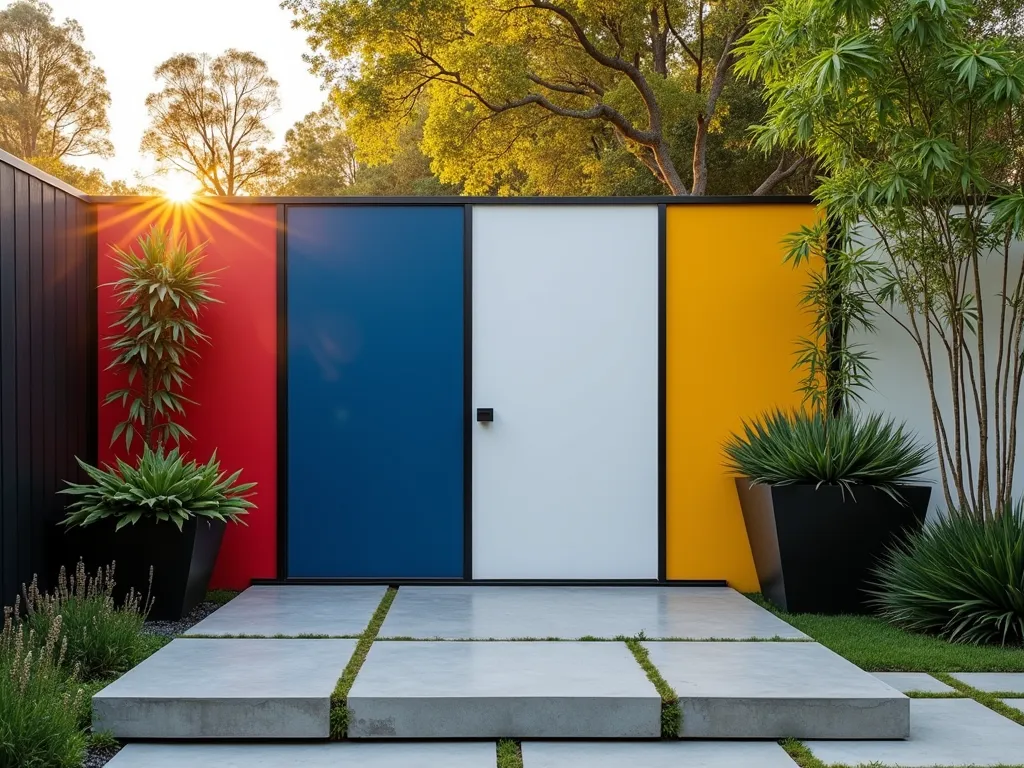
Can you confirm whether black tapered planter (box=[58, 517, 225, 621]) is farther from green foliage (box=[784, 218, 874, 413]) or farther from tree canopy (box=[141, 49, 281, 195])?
tree canopy (box=[141, 49, 281, 195])

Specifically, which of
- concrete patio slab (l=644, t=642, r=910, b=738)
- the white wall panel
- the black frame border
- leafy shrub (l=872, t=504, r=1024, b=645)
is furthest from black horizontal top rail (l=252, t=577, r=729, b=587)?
concrete patio slab (l=644, t=642, r=910, b=738)

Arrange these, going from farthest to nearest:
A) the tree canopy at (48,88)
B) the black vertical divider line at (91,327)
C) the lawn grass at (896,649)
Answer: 1. the tree canopy at (48,88)
2. the black vertical divider line at (91,327)
3. the lawn grass at (896,649)

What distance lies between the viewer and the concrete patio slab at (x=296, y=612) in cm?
437

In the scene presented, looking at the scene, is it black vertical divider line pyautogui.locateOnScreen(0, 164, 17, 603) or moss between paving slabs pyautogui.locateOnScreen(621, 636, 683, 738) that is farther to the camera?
black vertical divider line pyautogui.locateOnScreen(0, 164, 17, 603)

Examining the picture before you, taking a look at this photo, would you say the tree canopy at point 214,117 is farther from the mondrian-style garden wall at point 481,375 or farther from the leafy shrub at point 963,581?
the leafy shrub at point 963,581

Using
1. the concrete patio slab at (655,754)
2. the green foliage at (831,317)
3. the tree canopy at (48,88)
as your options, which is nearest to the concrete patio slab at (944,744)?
the concrete patio slab at (655,754)

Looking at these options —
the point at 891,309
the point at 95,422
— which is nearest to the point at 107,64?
the point at 95,422

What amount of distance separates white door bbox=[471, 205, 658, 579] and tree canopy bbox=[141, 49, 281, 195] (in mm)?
20376

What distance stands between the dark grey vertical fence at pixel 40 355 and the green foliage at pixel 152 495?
209mm

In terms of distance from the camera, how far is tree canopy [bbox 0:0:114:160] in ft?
75.9

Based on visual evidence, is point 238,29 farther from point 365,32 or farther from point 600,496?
point 600,496

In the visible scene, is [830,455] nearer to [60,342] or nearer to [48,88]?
[60,342]

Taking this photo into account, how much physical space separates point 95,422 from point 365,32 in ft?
40.8

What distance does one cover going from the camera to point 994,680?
392 cm
